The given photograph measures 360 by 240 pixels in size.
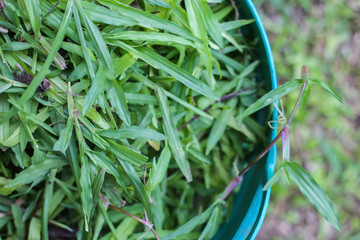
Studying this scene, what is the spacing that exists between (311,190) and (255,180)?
118 mm

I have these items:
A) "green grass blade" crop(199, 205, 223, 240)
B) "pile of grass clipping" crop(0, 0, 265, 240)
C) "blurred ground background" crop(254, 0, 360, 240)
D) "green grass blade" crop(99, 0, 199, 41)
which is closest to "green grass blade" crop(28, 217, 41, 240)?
"pile of grass clipping" crop(0, 0, 265, 240)

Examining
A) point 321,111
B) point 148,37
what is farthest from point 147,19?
point 321,111

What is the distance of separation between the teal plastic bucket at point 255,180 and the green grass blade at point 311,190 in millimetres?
40

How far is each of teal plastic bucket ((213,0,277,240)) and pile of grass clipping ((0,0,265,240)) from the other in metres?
0.03

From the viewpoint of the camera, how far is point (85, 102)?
541mm

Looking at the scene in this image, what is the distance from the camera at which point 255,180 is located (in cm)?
70

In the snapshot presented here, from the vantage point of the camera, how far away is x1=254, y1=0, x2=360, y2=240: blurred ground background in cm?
108

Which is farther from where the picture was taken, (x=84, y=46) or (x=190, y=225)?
(x=190, y=225)

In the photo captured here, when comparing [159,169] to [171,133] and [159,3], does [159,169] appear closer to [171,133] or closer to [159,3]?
[171,133]

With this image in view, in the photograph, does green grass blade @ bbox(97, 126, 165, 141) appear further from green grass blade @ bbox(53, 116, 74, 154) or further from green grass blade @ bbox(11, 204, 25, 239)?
green grass blade @ bbox(11, 204, 25, 239)

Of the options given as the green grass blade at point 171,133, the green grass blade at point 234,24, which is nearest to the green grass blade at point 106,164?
the green grass blade at point 171,133

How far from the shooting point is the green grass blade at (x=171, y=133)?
0.61 m

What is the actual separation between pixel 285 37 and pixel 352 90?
32 cm

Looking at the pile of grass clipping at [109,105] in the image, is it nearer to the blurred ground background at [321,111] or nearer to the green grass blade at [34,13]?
the green grass blade at [34,13]
